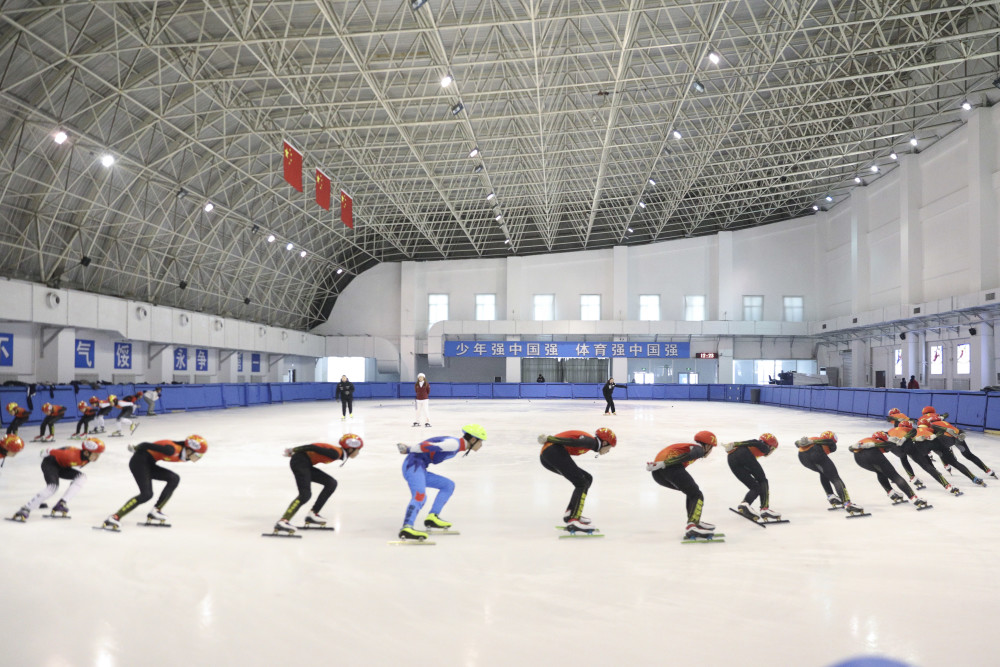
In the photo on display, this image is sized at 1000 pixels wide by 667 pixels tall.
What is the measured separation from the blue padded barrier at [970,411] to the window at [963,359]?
9179mm

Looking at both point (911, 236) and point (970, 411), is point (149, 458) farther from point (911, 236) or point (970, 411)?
point (911, 236)

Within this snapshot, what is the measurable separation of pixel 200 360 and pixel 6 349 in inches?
563

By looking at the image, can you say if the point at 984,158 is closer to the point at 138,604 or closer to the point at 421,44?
the point at 421,44

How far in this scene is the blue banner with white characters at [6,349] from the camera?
92.8ft

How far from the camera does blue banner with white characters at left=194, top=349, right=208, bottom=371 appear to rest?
42.2 metres

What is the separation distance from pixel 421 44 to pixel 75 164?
16.0m

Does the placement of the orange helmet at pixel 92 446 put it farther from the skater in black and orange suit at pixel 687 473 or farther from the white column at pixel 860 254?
the white column at pixel 860 254

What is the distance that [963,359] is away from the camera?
1249 inches

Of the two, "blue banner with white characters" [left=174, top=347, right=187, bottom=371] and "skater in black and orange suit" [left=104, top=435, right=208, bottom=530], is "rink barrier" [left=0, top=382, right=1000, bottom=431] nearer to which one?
"blue banner with white characters" [left=174, top=347, right=187, bottom=371]

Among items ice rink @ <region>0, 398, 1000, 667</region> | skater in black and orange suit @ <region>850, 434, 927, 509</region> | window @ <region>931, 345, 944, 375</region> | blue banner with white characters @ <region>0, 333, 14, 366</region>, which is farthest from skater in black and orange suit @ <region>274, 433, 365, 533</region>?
window @ <region>931, 345, 944, 375</region>

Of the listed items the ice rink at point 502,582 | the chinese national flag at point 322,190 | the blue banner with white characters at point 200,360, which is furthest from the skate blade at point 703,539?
the blue banner with white characters at point 200,360

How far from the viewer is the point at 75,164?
30.2 meters

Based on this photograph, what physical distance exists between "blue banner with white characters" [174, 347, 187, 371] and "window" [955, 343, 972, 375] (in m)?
39.6

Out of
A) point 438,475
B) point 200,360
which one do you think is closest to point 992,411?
point 438,475
